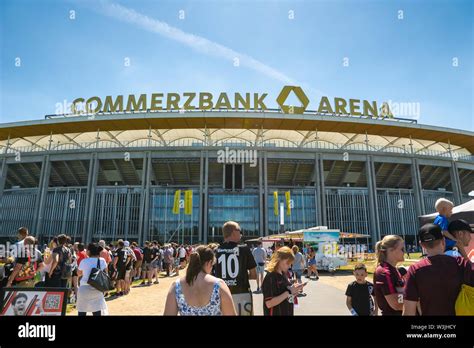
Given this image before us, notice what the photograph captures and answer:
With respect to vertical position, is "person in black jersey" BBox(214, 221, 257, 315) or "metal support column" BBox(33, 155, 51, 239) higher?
"metal support column" BBox(33, 155, 51, 239)

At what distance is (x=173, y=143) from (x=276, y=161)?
15.8 m

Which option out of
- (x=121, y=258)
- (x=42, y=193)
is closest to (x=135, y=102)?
(x=42, y=193)

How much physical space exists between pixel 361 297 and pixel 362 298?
0.06ft

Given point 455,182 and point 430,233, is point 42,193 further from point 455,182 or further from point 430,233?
point 455,182

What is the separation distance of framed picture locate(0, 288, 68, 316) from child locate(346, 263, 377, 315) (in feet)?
13.1

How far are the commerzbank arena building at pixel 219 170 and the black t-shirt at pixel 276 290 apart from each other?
31.2 m

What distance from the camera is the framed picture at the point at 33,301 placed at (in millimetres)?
3539

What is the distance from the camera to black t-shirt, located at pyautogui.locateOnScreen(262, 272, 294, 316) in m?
3.75

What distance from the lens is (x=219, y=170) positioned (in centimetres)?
4188

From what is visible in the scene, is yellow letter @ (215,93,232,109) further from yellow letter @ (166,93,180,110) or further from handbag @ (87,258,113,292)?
handbag @ (87,258,113,292)

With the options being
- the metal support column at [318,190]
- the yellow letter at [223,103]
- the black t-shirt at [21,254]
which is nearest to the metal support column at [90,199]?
the yellow letter at [223,103]

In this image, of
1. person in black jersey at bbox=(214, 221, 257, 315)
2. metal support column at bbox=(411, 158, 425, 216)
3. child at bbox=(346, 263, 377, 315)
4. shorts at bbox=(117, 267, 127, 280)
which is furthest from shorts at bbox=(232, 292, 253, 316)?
metal support column at bbox=(411, 158, 425, 216)

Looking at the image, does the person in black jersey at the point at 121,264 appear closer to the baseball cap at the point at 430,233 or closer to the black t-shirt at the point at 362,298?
the black t-shirt at the point at 362,298
